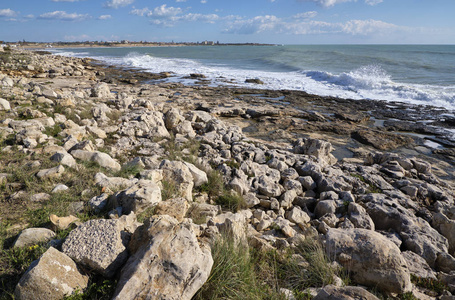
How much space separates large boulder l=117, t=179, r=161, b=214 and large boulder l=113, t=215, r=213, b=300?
100 centimetres

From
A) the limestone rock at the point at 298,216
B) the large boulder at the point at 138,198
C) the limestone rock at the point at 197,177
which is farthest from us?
the limestone rock at the point at 197,177

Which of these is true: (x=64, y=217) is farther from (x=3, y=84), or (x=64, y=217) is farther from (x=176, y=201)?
(x=3, y=84)

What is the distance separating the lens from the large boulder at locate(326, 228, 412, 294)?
3.44 m

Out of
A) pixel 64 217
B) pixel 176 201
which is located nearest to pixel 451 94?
pixel 176 201

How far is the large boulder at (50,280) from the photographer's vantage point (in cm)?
235

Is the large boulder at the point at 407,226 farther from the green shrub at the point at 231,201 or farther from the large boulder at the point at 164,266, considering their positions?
the large boulder at the point at 164,266

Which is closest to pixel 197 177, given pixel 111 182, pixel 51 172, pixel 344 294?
pixel 111 182

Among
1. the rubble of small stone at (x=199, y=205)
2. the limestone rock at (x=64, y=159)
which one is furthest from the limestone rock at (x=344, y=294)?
the limestone rock at (x=64, y=159)

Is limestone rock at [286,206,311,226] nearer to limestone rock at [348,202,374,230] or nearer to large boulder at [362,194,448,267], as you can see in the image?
limestone rock at [348,202,374,230]

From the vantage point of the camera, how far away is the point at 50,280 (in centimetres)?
239

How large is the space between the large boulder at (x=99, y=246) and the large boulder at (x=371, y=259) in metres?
2.81

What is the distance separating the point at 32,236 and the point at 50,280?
1035mm

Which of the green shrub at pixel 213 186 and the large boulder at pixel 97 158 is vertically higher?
the large boulder at pixel 97 158

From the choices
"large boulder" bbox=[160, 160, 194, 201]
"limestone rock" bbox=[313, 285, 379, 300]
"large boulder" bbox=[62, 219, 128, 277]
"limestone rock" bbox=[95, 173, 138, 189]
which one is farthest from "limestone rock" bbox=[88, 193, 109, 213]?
"limestone rock" bbox=[313, 285, 379, 300]
